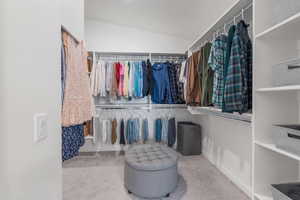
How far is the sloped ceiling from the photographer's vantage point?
2.53 metres

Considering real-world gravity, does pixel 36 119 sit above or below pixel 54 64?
below

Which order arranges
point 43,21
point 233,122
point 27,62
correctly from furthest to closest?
1. point 233,122
2. point 43,21
3. point 27,62

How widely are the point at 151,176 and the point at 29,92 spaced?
Result: 5.16 ft

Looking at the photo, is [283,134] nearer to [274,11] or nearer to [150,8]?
[274,11]

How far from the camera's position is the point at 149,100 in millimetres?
3576

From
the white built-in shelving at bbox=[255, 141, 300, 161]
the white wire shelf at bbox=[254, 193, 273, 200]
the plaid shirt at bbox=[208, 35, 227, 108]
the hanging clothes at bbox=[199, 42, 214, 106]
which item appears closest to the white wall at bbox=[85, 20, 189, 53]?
the hanging clothes at bbox=[199, 42, 214, 106]

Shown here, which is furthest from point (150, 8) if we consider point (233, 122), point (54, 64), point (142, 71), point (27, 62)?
point (27, 62)

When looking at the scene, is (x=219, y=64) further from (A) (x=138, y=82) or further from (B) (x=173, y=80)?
(A) (x=138, y=82)

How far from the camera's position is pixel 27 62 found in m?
0.64

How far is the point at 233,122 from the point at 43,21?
230cm

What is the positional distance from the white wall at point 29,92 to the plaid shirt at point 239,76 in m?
1.23

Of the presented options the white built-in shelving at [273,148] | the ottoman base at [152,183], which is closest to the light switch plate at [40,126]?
the white built-in shelving at [273,148]

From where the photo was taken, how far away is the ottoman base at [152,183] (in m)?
1.90

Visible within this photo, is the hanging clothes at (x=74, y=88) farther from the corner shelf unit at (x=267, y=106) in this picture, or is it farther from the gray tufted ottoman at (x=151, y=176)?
the corner shelf unit at (x=267, y=106)
